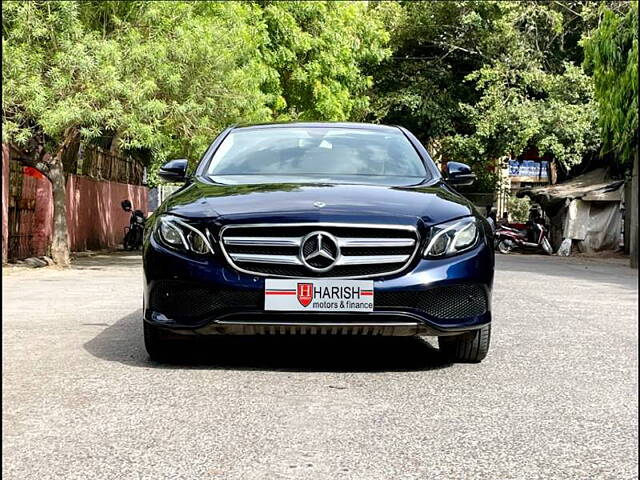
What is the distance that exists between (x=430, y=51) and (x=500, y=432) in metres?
30.4

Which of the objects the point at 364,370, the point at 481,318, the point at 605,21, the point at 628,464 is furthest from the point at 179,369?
the point at 605,21

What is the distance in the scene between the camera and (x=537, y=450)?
383 centimetres

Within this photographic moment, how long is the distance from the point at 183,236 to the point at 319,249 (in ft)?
2.43

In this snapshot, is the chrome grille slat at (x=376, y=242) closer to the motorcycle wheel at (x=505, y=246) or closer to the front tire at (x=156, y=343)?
the front tire at (x=156, y=343)

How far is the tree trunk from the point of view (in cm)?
1739

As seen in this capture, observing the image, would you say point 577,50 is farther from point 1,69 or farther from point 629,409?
point 629,409

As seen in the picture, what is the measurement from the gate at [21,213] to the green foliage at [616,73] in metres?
11.2

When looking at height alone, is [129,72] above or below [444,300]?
above

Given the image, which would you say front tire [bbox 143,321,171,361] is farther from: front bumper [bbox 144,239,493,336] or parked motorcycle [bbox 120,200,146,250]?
parked motorcycle [bbox 120,200,146,250]

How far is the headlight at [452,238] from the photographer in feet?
17.2

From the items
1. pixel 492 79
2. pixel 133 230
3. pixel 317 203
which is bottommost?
pixel 133 230

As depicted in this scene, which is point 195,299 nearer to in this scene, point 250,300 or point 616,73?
point 250,300

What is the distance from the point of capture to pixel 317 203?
532 cm

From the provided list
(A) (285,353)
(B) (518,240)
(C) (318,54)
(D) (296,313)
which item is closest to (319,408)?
(D) (296,313)
